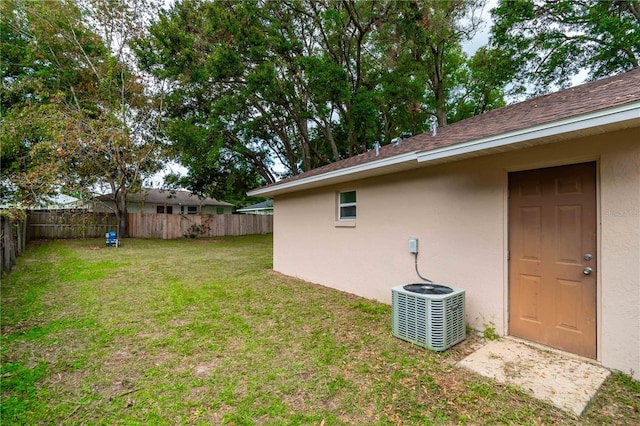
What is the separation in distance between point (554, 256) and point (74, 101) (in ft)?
63.1

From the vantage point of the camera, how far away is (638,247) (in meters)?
2.61

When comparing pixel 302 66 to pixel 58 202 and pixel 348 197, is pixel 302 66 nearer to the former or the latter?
pixel 348 197

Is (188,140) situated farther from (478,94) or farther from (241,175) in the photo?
(478,94)

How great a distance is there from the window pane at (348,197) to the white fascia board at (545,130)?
2.22 metres

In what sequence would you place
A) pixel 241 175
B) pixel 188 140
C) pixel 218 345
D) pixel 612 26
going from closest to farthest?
1. pixel 218 345
2. pixel 612 26
3. pixel 188 140
4. pixel 241 175

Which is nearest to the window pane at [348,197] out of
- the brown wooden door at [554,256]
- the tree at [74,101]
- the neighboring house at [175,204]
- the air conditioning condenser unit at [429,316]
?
the air conditioning condenser unit at [429,316]

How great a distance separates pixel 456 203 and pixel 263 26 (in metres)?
11.2

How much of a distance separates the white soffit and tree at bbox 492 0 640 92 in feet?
29.3

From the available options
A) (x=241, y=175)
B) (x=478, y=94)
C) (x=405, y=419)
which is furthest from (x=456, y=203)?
(x=241, y=175)

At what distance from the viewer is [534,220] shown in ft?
11.0

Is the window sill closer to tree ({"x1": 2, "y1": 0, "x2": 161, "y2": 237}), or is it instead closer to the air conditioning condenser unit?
the air conditioning condenser unit

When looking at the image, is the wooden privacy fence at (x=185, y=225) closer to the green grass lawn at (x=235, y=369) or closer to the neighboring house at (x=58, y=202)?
the neighboring house at (x=58, y=202)

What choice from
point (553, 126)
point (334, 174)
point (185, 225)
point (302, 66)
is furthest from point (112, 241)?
point (553, 126)

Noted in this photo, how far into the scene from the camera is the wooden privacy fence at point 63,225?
14080 millimetres
